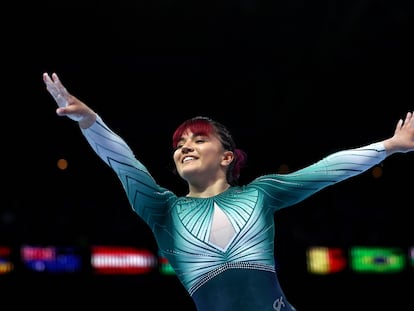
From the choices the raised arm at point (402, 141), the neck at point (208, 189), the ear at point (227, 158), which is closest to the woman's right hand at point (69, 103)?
the neck at point (208, 189)

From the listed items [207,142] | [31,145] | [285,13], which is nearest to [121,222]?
[31,145]

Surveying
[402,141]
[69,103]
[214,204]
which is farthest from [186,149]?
[402,141]

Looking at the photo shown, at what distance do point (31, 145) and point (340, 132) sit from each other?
263 inches

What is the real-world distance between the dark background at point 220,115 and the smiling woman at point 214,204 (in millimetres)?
6143

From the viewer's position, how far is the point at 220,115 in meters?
13.7

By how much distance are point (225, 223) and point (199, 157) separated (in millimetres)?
513

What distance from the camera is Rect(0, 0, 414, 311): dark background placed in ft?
35.3

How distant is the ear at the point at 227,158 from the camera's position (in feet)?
14.9

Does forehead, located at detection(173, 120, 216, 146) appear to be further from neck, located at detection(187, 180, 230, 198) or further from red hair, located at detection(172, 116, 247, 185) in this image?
neck, located at detection(187, 180, 230, 198)

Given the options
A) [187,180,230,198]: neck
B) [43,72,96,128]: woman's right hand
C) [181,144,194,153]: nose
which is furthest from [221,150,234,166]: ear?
[43,72,96,128]: woman's right hand

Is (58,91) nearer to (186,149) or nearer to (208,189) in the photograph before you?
(186,149)

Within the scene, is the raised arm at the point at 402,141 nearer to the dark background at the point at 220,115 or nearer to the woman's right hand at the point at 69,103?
the woman's right hand at the point at 69,103

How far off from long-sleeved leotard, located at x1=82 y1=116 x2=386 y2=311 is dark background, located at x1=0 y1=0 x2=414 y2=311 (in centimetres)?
630

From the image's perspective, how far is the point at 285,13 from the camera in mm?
Answer: 10383
